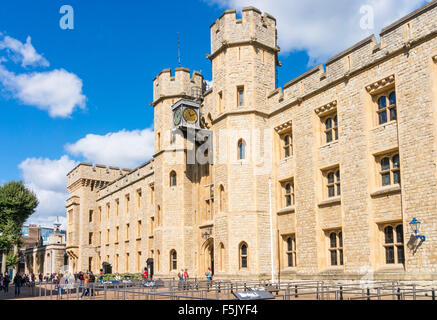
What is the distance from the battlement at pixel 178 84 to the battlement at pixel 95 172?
23.6m

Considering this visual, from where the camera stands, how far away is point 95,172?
56562 millimetres

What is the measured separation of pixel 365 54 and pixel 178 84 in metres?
16.9

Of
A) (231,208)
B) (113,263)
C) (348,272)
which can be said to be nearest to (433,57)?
(348,272)

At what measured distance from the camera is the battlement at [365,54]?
60.4 ft

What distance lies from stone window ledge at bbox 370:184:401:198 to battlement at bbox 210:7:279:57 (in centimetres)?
1185

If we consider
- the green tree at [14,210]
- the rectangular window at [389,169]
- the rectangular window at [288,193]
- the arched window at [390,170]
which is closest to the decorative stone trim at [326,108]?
the rectangular window at [389,169]

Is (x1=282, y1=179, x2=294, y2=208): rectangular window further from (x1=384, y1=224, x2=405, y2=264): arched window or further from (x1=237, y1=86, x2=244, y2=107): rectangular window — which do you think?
(x1=384, y1=224, x2=405, y2=264): arched window

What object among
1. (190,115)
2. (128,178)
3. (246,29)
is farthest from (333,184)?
(128,178)

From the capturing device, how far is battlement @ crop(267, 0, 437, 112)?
18.4m

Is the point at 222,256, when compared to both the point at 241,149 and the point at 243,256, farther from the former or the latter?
the point at 241,149

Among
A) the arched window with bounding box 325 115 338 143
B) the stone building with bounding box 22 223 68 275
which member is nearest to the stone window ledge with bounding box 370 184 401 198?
the arched window with bounding box 325 115 338 143

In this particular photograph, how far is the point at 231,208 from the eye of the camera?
25.9m
